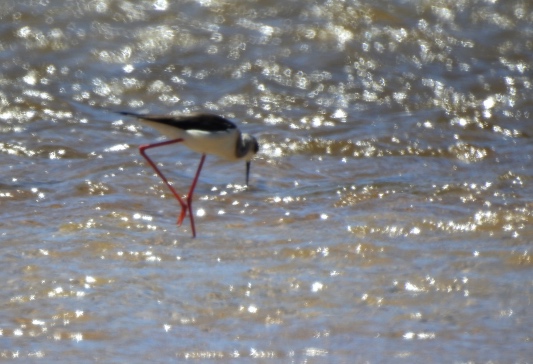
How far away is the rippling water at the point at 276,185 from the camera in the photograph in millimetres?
3943

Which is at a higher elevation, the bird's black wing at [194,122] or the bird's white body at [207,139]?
the bird's black wing at [194,122]

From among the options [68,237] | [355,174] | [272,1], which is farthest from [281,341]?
[272,1]

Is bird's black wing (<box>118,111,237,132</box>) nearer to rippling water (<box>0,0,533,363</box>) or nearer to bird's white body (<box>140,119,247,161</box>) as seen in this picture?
bird's white body (<box>140,119,247,161</box>)

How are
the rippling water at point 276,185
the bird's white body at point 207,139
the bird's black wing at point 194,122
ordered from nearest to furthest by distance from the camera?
the rippling water at point 276,185
the bird's black wing at point 194,122
the bird's white body at point 207,139

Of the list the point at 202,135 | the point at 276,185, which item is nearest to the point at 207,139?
the point at 202,135

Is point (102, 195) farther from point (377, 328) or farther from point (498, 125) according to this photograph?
point (498, 125)

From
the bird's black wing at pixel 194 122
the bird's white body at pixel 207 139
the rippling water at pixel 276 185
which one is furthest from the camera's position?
the bird's white body at pixel 207 139

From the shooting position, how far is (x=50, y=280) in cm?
438

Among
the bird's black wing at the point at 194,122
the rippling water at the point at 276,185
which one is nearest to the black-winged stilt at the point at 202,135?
the bird's black wing at the point at 194,122

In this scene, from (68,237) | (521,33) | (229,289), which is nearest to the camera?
(229,289)

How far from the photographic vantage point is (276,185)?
6.55m

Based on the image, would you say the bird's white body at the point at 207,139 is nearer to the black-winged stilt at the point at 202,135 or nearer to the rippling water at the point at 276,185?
the black-winged stilt at the point at 202,135

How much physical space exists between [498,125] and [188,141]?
2.97 m

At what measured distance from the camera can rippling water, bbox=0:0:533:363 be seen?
3943mm
